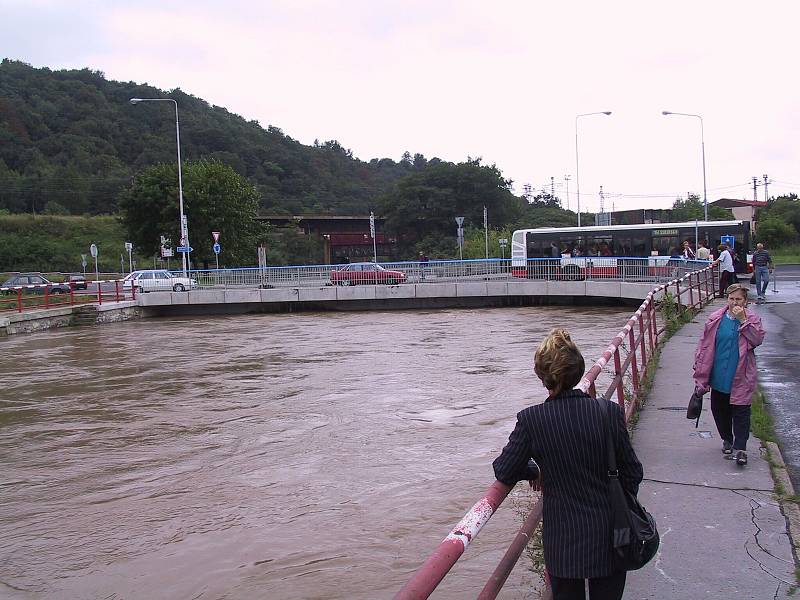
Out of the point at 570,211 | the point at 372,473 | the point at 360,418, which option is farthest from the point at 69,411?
the point at 570,211

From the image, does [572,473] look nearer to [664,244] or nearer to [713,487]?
[713,487]

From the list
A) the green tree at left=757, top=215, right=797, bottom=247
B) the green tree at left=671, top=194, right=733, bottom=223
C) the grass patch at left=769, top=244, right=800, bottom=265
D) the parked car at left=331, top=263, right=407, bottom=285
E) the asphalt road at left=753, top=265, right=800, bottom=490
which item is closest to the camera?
the asphalt road at left=753, top=265, right=800, bottom=490

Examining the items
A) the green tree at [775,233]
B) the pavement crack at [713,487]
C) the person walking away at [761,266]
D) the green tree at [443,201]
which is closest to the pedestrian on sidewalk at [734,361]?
the pavement crack at [713,487]

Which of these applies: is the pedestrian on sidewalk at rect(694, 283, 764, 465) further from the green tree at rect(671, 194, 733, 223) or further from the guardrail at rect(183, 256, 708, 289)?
the green tree at rect(671, 194, 733, 223)

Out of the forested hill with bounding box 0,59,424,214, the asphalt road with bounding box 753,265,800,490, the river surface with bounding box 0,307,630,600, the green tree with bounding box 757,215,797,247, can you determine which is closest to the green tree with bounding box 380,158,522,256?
the forested hill with bounding box 0,59,424,214

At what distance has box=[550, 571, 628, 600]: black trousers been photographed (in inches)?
124

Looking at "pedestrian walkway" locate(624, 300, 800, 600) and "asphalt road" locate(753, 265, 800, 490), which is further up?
"asphalt road" locate(753, 265, 800, 490)

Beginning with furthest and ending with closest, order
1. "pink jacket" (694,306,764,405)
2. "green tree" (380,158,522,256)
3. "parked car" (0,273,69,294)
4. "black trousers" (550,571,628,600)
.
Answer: "green tree" (380,158,522,256) → "parked car" (0,273,69,294) → "pink jacket" (694,306,764,405) → "black trousers" (550,571,628,600)

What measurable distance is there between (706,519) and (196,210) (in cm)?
5056

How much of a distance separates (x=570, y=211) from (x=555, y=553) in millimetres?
A: 105046

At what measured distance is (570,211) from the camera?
345 feet

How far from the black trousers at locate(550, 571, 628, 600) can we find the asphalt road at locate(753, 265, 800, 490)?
362 centimetres

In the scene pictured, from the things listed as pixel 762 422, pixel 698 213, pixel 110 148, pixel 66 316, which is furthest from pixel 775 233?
pixel 110 148

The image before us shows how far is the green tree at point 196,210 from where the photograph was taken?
52.6 meters
